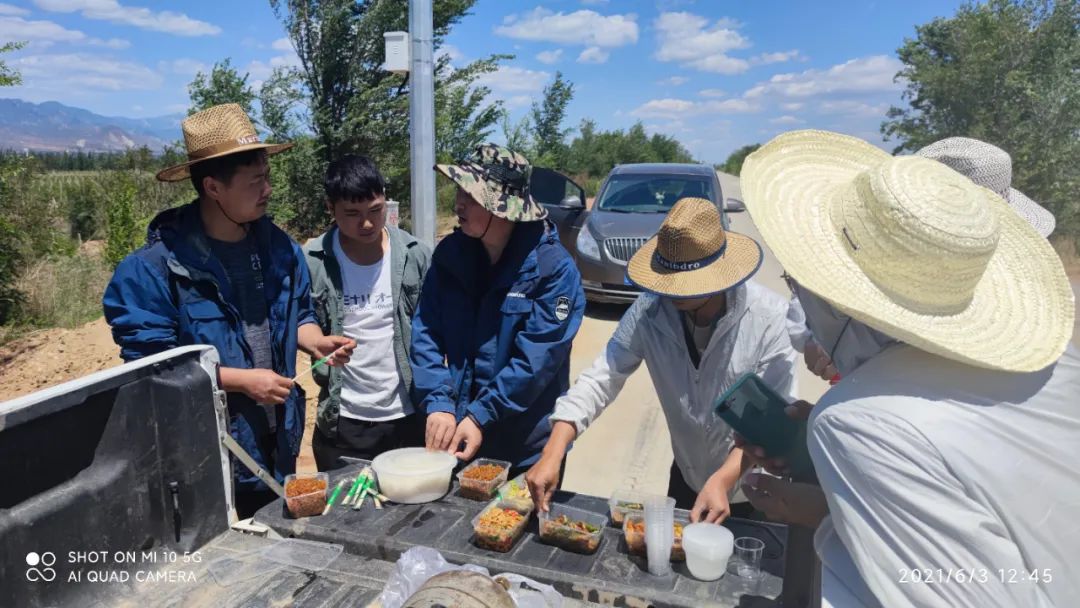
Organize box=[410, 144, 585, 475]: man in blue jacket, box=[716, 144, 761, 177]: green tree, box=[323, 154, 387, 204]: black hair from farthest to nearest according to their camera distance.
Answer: box=[716, 144, 761, 177]: green tree → box=[323, 154, 387, 204]: black hair → box=[410, 144, 585, 475]: man in blue jacket

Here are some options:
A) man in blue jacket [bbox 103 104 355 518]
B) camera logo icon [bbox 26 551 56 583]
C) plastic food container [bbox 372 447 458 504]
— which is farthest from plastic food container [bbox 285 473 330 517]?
camera logo icon [bbox 26 551 56 583]

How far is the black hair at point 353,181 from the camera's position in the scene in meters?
2.71

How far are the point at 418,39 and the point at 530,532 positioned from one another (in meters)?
4.36

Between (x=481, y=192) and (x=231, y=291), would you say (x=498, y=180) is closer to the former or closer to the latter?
(x=481, y=192)

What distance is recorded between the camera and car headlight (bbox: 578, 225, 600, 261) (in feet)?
26.3

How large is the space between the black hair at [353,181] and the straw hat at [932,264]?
1828 mm

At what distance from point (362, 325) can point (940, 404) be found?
224cm

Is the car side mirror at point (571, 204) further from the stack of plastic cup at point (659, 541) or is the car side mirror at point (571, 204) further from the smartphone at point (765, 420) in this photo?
the stack of plastic cup at point (659, 541)

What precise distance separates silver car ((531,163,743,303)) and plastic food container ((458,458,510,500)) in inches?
227

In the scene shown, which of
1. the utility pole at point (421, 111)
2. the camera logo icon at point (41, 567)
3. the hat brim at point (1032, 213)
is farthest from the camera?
the utility pole at point (421, 111)

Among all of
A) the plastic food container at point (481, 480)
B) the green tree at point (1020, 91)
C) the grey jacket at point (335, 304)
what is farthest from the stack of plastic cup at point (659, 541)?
the green tree at point (1020, 91)

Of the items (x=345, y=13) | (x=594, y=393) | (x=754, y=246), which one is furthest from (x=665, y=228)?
(x=345, y=13)

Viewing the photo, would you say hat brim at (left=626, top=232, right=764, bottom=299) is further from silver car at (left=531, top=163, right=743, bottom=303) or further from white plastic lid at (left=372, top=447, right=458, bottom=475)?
silver car at (left=531, top=163, right=743, bottom=303)

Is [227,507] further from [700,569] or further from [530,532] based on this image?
[700,569]
